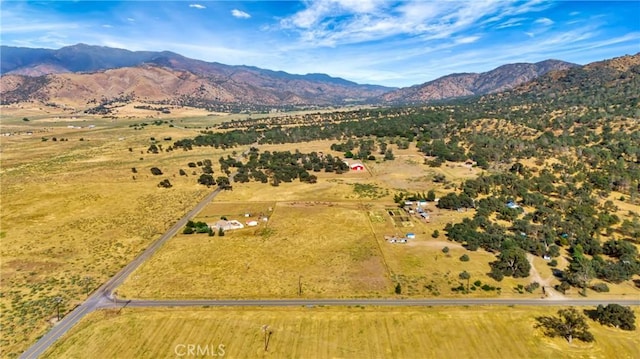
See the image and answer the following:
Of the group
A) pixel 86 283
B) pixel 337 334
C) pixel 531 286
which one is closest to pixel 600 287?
pixel 531 286

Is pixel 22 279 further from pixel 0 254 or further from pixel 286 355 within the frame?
pixel 286 355

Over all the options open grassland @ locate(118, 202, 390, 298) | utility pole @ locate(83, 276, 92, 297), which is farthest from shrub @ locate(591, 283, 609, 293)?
utility pole @ locate(83, 276, 92, 297)

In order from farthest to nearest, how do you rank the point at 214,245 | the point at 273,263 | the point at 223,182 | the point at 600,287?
the point at 223,182 → the point at 214,245 → the point at 273,263 → the point at 600,287

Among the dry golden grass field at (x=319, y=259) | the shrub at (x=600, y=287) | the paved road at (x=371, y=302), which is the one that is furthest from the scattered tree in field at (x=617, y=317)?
the shrub at (x=600, y=287)

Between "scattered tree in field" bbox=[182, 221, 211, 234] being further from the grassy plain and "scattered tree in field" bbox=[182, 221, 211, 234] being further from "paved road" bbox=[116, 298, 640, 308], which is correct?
"paved road" bbox=[116, 298, 640, 308]

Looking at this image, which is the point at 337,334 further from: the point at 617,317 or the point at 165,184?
the point at 165,184

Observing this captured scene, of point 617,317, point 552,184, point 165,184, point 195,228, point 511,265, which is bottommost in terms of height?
point 195,228
